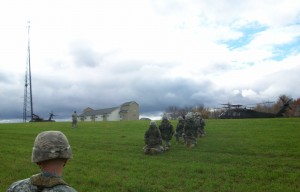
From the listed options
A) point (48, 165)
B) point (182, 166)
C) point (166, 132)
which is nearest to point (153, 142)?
point (166, 132)

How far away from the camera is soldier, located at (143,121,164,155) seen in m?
28.8

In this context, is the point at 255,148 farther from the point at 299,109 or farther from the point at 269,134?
the point at 299,109

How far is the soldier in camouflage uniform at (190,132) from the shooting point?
106 feet

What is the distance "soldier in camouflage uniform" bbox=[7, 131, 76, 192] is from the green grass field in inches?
514

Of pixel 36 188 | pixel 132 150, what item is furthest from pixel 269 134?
pixel 36 188

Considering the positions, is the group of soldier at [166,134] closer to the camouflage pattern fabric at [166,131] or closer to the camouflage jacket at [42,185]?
the camouflage pattern fabric at [166,131]

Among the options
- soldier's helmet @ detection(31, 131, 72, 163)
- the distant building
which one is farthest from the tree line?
soldier's helmet @ detection(31, 131, 72, 163)

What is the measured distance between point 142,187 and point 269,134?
2307cm

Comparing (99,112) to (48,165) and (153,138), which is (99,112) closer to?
(153,138)

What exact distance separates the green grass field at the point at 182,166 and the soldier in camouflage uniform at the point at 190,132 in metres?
0.69

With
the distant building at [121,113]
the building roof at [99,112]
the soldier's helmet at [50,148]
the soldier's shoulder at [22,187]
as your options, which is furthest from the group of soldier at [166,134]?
the building roof at [99,112]

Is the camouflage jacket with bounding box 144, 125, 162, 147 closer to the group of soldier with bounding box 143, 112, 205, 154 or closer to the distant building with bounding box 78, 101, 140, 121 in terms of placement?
the group of soldier with bounding box 143, 112, 205, 154

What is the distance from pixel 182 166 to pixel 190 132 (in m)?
10.5

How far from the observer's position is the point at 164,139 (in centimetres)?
3322
